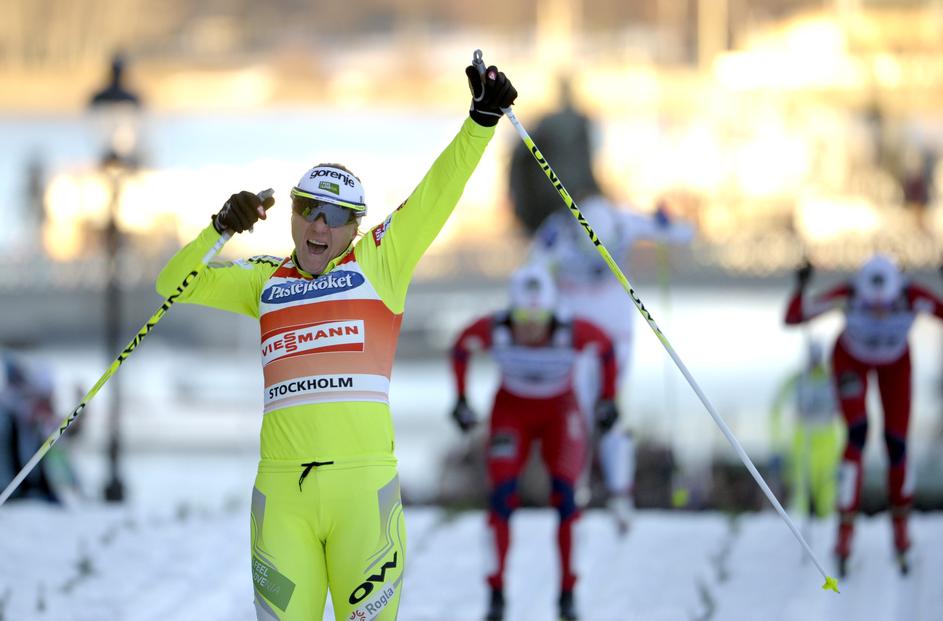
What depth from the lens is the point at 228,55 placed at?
204 ft

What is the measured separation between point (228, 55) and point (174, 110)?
2951 mm

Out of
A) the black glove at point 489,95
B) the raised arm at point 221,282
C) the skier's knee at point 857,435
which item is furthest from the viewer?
the skier's knee at point 857,435

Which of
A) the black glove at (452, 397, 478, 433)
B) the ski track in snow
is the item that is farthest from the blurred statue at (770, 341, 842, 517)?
the black glove at (452, 397, 478, 433)

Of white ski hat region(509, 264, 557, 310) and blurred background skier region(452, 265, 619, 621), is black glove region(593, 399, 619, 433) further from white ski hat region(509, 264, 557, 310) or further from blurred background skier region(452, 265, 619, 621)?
white ski hat region(509, 264, 557, 310)

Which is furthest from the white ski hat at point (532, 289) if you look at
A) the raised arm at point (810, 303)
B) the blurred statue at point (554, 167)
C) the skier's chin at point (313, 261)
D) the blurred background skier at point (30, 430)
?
the blurred statue at point (554, 167)

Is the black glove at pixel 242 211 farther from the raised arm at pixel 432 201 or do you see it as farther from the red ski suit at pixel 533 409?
the red ski suit at pixel 533 409

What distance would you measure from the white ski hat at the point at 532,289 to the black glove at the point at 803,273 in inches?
64.3

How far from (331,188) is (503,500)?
333 centimetres

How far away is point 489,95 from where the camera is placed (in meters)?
5.05

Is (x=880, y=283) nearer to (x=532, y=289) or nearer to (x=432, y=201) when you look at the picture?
(x=532, y=289)

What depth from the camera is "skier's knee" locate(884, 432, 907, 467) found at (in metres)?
9.04

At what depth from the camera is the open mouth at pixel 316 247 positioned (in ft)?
16.7

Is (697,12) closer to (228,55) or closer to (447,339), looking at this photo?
(228,55)

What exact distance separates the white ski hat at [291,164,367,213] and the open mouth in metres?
0.13
